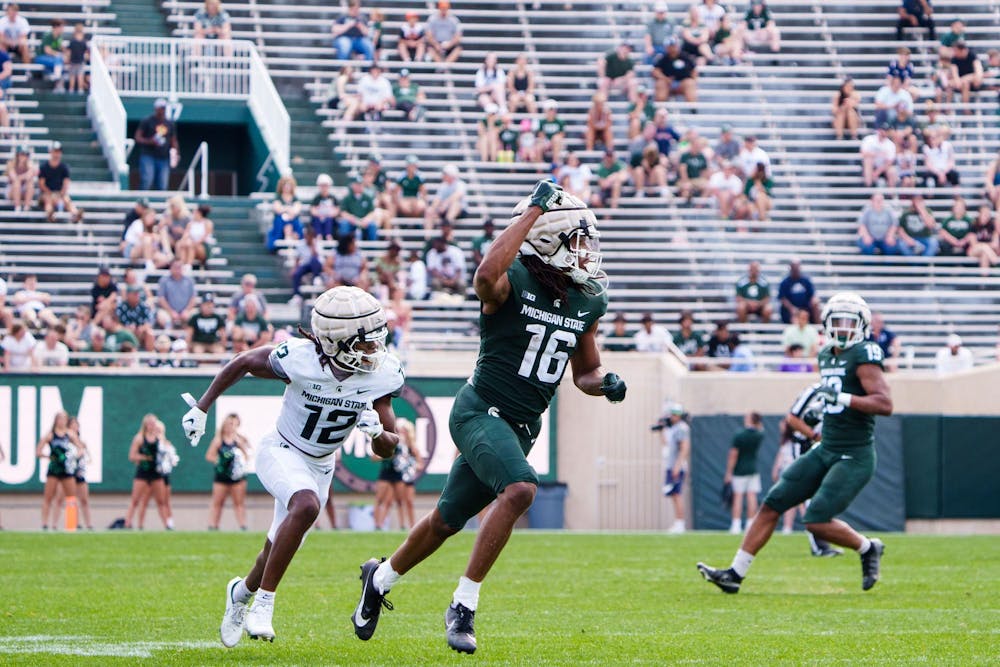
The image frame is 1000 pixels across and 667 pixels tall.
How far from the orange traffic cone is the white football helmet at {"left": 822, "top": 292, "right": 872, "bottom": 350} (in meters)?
10.8

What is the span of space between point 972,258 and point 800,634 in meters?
18.5

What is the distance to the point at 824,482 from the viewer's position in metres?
11.4

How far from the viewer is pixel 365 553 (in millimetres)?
15539

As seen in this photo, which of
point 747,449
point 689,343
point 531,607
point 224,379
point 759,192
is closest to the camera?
point 224,379

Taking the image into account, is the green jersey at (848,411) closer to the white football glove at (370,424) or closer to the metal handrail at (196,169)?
the white football glove at (370,424)

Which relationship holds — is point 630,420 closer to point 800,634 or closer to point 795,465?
point 795,465

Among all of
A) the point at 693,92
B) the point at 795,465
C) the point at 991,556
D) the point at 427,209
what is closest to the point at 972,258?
the point at 693,92

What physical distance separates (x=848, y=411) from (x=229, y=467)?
34.2ft

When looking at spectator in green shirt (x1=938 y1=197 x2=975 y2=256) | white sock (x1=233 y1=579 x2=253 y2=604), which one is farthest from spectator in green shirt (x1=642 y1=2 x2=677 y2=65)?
white sock (x1=233 y1=579 x2=253 y2=604)

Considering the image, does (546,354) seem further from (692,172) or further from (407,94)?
(407,94)

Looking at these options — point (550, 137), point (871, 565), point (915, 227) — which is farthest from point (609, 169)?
point (871, 565)

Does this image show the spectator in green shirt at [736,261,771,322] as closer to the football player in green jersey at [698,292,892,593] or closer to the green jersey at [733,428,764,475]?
the green jersey at [733,428,764,475]

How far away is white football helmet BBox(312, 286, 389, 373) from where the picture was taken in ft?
26.2

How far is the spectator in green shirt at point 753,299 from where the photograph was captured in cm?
2462
